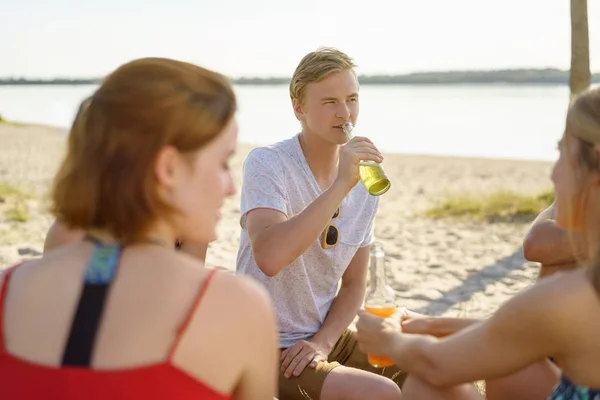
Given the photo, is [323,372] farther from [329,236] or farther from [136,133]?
[136,133]

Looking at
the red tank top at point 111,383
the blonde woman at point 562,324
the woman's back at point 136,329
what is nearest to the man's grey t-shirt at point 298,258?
the blonde woman at point 562,324

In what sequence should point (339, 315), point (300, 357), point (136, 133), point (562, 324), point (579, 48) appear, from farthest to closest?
point (579, 48) → point (339, 315) → point (300, 357) → point (562, 324) → point (136, 133)

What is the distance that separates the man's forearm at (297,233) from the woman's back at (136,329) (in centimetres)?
135

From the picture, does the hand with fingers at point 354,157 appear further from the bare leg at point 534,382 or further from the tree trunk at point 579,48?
the tree trunk at point 579,48

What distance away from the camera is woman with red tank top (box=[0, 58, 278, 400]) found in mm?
1413

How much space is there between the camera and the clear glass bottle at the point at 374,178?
301cm

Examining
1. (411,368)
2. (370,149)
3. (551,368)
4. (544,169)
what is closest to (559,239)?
(551,368)

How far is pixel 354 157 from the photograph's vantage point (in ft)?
9.50

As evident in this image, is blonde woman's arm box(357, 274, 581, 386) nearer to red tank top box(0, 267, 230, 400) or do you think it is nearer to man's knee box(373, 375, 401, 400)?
man's knee box(373, 375, 401, 400)

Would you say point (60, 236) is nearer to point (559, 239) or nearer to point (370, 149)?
point (370, 149)

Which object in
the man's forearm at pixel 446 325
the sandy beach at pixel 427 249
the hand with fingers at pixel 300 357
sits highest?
the man's forearm at pixel 446 325

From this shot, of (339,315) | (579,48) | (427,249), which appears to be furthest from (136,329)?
(579,48)

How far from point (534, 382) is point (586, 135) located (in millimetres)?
1050

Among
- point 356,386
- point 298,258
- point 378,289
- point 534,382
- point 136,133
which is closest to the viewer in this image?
point 136,133
